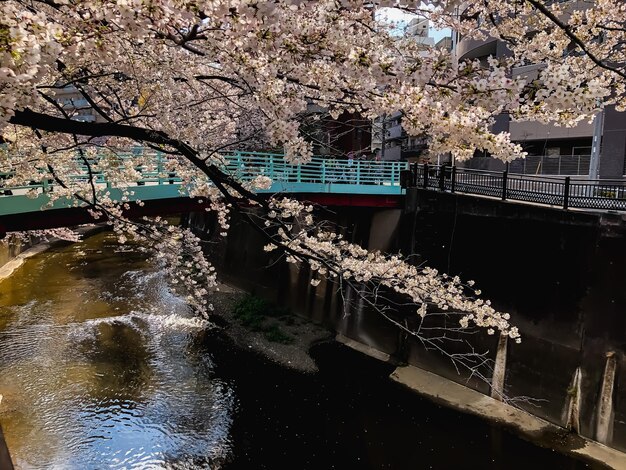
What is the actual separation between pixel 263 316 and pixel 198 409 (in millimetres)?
6199

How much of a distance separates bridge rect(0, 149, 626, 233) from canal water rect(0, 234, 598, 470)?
4.73 meters

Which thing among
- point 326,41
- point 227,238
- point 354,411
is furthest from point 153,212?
point 227,238

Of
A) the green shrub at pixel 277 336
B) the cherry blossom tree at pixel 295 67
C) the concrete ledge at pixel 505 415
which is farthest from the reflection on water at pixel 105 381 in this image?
the cherry blossom tree at pixel 295 67

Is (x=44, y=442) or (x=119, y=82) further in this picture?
(x=44, y=442)

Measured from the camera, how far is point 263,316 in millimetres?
16875

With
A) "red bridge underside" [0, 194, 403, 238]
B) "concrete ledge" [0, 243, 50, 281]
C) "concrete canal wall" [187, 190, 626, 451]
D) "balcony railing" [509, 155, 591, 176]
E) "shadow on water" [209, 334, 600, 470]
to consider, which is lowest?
"shadow on water" [209, 334, 600, 470]

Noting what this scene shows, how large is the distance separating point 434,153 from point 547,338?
8374 millimetres

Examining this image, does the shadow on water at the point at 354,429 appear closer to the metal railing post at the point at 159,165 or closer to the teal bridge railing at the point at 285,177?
the teal bridge railing at the point at 285,177

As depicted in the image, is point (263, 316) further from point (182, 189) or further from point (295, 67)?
point (295, 67)

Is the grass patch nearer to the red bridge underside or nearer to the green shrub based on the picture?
the green shrub

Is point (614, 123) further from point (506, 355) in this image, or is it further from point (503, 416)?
point (503, 416)

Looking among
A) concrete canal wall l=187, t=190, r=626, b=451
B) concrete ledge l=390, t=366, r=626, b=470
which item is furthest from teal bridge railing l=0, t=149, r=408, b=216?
concrete ledge l=390, t=366, r=626, b=470

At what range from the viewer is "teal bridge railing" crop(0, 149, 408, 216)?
398 inches

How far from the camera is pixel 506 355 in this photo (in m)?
11.2
